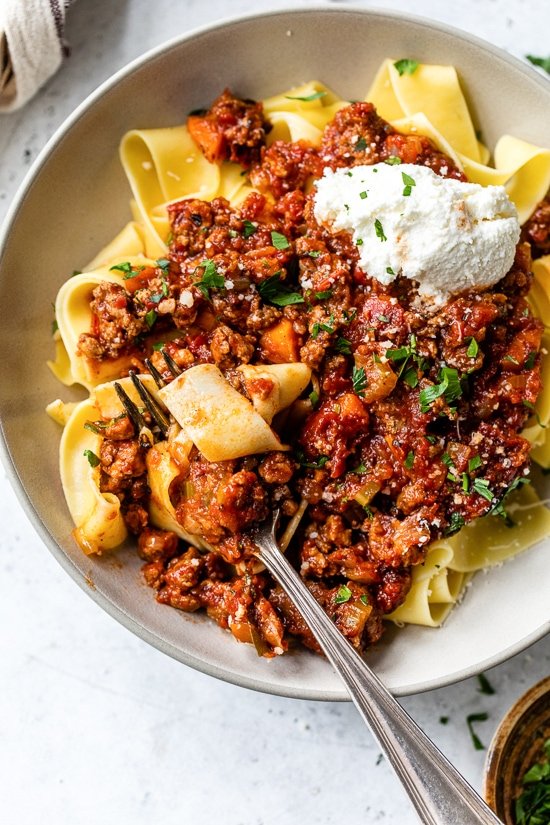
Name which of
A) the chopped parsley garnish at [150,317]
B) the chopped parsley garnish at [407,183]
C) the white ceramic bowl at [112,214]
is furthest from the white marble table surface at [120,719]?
the chopped parsley garnish at [407,183]

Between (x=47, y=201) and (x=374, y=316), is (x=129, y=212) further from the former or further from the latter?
(x=374, y=316)

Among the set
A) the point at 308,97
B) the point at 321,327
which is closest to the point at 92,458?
the point at 321,327

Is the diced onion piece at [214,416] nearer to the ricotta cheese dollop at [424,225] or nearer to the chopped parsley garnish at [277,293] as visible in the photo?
the chopped parsley garnish at [277,293]

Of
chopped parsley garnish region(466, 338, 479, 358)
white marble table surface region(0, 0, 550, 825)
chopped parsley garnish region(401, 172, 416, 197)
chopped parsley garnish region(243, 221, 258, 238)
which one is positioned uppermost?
chopped parsley garnish region(401, 172, 416, 197)

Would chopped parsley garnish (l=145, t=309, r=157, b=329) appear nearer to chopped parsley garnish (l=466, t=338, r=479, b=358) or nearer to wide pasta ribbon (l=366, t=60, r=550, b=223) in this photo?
chopped parsley garnish (l=466, t=338, r=479, b=358)

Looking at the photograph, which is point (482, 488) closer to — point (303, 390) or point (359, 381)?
point (359, 381)

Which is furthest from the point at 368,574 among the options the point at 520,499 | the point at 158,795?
the point at 158,795

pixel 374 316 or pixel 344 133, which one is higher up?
pixel 344 133

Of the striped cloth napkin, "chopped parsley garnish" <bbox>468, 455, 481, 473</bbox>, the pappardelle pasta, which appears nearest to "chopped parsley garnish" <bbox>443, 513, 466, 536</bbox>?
the pappardelle pasta
